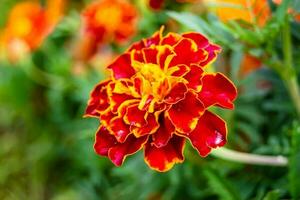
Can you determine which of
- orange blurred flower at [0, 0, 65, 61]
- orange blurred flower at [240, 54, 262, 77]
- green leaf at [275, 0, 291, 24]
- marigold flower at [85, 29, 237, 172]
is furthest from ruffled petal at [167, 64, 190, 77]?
orange blurred flower at [0, 0, 65, 61]

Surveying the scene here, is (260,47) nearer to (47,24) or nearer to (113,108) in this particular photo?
(113,108)

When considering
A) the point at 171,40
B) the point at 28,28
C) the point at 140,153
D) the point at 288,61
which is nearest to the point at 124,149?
the point at 171,40

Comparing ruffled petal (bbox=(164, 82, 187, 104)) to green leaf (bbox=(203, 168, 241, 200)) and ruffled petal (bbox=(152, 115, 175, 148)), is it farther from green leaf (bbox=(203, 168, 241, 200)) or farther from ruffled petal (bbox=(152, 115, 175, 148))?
green leaf (bbox=(203, 168, 241, 200))

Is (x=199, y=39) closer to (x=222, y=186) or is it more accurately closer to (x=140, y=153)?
(x=222, y=186)

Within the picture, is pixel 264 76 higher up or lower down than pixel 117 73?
lower down

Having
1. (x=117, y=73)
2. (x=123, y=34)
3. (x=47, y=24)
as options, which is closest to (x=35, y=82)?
(x=47, y=24)

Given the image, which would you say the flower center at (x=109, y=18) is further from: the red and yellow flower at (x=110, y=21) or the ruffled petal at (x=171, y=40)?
the ruffled petal at (x=171, y=40)
